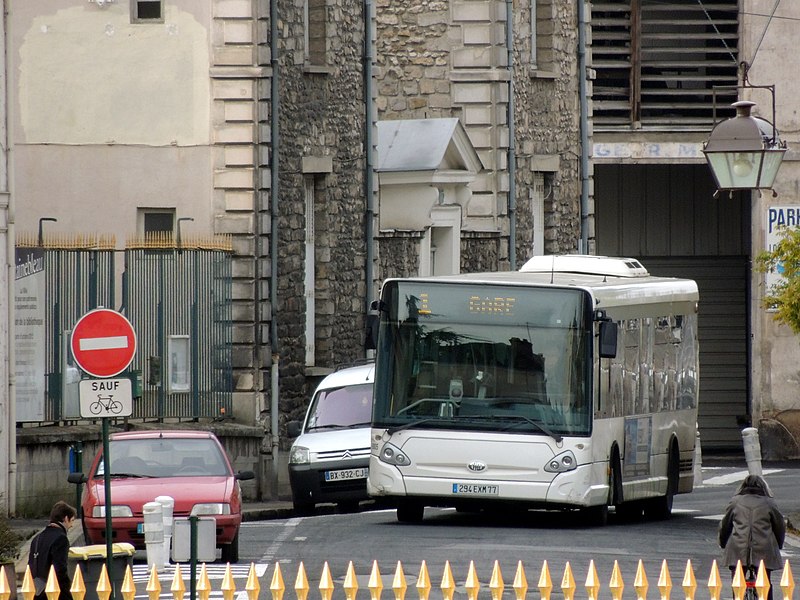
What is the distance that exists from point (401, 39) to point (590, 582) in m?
28.4

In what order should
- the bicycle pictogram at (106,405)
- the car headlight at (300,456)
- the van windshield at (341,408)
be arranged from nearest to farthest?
the bicycle pictogram at (106,405), the car headlight at (300,456), the van windshield at (341,408)

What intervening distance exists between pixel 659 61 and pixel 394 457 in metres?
23.8

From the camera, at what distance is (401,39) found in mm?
39344

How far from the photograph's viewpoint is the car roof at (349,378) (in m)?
27.5

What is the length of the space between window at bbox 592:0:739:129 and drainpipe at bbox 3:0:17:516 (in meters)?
20.7

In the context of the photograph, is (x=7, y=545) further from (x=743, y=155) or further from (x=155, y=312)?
(x=155, y=312)

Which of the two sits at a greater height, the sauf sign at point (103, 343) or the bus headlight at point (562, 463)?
the sauf sign at point (103, 343)

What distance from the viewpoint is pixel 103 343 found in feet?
52.7

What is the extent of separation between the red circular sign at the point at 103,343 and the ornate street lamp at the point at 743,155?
18.5 ft

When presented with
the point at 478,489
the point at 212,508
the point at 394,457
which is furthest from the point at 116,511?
the point at 478,489

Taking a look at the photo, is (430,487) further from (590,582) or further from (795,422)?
(795,422)

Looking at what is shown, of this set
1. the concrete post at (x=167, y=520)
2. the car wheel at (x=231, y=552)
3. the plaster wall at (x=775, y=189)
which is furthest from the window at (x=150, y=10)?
the plaster wall at (x=775, y=189)

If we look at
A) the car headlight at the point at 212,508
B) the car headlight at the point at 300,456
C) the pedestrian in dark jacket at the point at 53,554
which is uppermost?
the pedestrian in dark jacket at the point at 53,554

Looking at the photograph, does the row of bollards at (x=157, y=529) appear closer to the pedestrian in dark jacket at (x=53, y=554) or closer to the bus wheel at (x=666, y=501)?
the pedestrian in dark jacket at (x=53, y=554)
